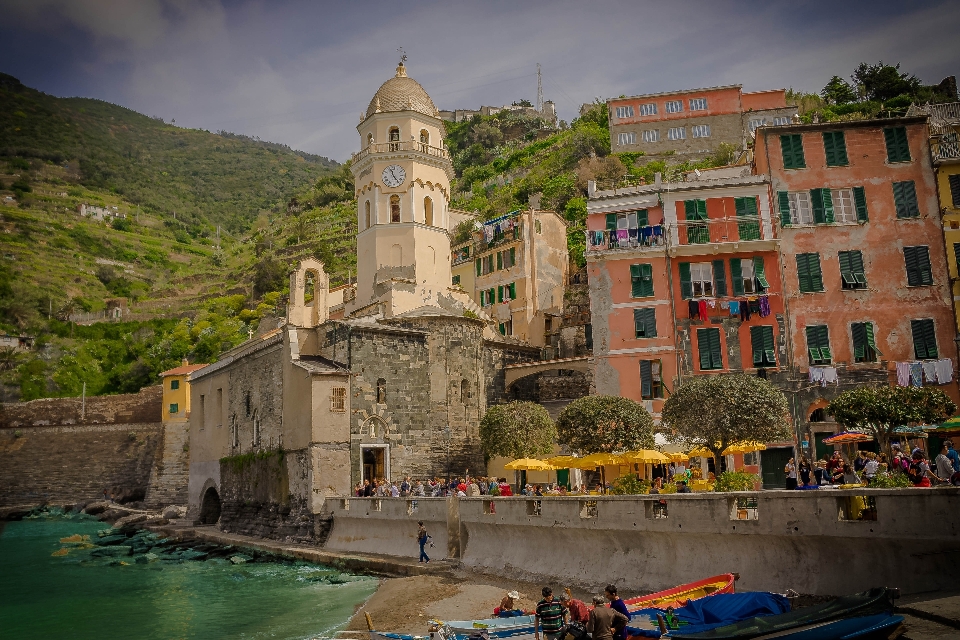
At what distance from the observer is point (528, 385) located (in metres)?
38.6

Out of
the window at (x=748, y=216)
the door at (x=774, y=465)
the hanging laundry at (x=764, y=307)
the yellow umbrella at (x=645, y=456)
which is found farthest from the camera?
the window at (x=748, y=216)

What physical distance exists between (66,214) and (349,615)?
116201mm

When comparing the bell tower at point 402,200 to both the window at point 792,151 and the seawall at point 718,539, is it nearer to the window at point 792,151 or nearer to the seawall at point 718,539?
the window at point 792,151

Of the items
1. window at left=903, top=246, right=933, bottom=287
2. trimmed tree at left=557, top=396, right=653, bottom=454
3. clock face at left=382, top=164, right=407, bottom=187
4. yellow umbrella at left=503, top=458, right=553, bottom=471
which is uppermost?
clock face at left=382, top=164, right=407, bottom=187

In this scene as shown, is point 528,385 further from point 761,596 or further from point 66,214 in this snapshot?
point 66,214

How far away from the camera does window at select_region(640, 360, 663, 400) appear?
3050 cm

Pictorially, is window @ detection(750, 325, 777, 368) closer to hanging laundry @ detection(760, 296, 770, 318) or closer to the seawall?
hanging laundry @ detection(760, 296, 770, 318)

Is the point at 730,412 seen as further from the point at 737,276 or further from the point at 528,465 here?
the point at 737,276

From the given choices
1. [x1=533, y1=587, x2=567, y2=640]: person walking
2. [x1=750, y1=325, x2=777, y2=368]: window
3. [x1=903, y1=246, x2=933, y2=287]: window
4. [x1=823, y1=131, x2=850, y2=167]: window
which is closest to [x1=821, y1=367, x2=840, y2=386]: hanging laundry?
[x1=750, y1=325, x2=777, y2=368]: window

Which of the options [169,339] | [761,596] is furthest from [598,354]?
[169,339]

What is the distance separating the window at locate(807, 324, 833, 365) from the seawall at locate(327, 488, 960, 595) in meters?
14.5

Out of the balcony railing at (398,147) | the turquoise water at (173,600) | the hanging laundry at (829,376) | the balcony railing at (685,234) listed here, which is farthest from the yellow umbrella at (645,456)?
the balcony railing at (398,147)

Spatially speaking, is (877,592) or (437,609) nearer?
(877,592)

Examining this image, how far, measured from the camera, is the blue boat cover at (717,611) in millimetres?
11750
